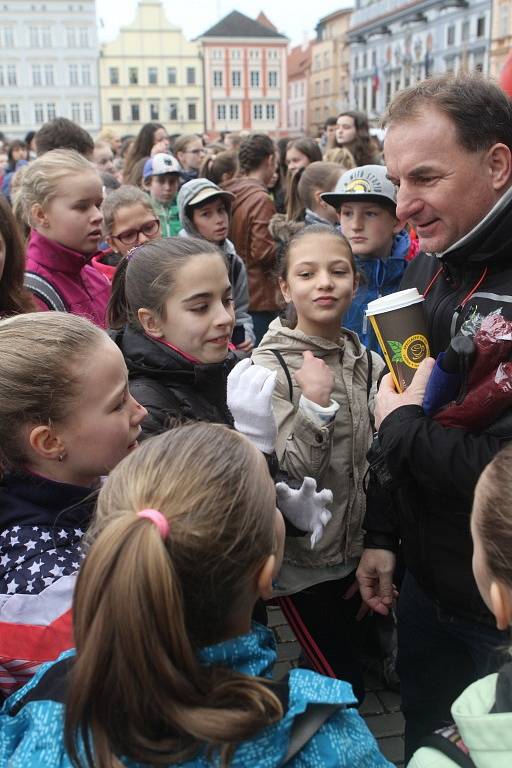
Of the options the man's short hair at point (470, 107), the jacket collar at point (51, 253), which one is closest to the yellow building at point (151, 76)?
the jacket collar at point (51, 253)

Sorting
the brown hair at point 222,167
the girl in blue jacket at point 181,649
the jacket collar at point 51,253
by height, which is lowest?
the girl in blue jacket at point 181,649

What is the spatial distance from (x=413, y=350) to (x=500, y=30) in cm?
5633

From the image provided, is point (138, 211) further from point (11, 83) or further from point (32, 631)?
point (11, 83)

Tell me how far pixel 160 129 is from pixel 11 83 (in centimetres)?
7980

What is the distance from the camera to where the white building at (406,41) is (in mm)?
53594

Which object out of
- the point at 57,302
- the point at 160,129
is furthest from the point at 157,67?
the point at 57,302

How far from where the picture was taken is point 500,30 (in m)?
49.8

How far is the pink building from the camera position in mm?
86875

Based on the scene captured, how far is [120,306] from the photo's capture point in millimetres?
2852

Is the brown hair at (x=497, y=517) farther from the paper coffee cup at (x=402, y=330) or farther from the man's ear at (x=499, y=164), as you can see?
the man's ear at (x=499, y=164)

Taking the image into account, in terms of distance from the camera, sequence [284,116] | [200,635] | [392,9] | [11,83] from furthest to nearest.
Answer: [284,116]
[11,83]
[392,9]
[200,635]

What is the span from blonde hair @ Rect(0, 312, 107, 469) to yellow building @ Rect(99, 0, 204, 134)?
87.9 metres

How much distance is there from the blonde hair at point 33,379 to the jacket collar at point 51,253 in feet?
5.62

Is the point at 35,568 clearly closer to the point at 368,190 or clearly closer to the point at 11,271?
the point at 11,271
